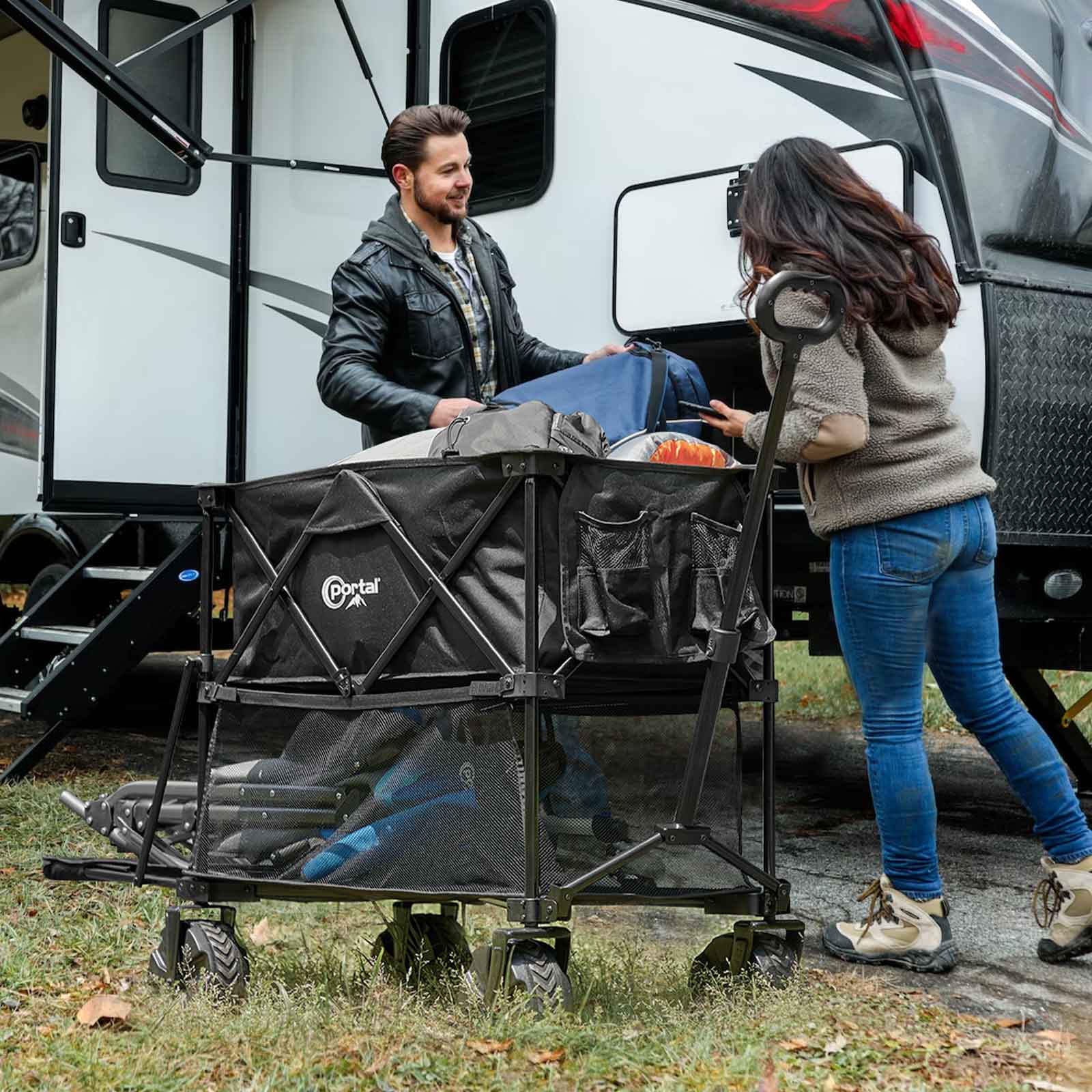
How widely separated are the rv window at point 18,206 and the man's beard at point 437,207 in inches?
145

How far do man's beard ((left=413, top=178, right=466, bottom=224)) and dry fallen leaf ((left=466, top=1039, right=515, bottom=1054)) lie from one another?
213 cm

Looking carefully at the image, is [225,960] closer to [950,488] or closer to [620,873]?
[620,873]

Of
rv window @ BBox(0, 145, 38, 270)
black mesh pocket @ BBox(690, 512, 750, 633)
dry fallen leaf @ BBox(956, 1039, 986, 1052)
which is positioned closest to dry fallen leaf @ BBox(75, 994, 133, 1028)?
black mesh pocket @ BBox(690, 512, 750, 633)

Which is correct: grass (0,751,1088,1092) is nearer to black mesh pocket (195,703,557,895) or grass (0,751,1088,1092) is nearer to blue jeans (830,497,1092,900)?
black mesh pocket (195,703,557,895)

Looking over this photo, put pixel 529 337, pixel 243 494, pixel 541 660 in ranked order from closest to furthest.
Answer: pixel 541 660, pixel 243 494, pixel 529 337

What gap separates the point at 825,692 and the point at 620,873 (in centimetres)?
647

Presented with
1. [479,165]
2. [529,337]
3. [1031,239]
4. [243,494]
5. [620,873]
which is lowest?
[620,873]

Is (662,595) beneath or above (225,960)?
above

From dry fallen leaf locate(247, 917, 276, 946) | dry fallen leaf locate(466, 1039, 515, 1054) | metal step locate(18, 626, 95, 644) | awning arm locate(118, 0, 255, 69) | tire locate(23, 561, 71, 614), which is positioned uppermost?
awning arm locate(118, 0, 255, 69)

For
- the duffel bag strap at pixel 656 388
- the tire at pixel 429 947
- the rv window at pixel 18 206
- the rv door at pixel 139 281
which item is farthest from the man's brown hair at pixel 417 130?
the rv window at pixel 18 206

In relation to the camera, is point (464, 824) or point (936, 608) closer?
point (464, 824)

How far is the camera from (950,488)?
3414mm

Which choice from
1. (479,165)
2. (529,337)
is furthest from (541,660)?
(479,165)

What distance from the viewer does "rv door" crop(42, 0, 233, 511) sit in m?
6.02
